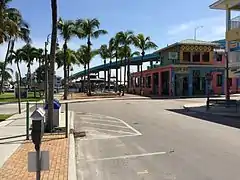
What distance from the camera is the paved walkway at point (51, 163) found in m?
7.46

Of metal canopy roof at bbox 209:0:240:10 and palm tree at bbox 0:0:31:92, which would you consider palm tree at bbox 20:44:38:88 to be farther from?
metal canopy roof at bbox 209:0:240:10

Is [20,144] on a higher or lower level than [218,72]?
lower

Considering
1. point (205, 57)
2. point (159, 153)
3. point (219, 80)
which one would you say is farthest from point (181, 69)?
point (159, 153)

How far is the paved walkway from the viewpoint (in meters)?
7.46

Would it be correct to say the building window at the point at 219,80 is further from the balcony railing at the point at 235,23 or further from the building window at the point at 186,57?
the balcony railing at the point at 235,23

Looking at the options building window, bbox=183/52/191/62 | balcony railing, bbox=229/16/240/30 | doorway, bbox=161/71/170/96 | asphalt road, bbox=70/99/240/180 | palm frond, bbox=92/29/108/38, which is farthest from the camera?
doorway, bbox=161/71/170/96

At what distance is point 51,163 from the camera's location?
866cm

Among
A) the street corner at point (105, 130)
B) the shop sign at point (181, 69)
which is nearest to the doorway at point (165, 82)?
the shop sign at point (181, 69)

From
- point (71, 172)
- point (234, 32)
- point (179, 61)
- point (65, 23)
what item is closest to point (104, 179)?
point (71, 172)

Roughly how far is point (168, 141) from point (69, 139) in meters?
3.18

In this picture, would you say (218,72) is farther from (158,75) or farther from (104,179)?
(104,179)

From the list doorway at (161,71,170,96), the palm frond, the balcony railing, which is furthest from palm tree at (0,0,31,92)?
doorway at (161,71,170,96)

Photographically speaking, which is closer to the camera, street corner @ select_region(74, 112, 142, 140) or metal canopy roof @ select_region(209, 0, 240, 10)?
street corner @ select_region(74, 112, 142, 140)

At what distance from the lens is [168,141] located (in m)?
12.3
